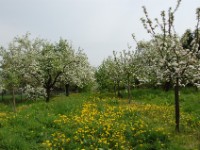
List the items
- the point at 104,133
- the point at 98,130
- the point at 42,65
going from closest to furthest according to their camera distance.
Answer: the point at 104,133 → the point at 98,130 → the point at 42,65

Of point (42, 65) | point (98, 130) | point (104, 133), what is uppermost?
point (42, 65)

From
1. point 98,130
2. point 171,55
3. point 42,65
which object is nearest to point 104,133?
point 98,130

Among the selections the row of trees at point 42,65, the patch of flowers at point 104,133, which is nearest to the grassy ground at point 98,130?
the patch of flowers at point 104,133

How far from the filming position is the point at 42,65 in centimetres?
3547

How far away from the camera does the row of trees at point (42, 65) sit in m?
35.2

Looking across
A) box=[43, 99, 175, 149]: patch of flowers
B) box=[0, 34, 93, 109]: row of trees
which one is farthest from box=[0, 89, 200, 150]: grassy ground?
box=[0, 34, 93, 109]: row of trees

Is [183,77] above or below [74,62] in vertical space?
below

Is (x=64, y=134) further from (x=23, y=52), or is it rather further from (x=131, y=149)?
(x=23, y=52)

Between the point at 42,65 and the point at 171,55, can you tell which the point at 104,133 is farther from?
the point at 42,65

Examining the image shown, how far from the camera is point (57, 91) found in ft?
205

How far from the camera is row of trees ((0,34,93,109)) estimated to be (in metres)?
35.2

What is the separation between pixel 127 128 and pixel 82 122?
208cm

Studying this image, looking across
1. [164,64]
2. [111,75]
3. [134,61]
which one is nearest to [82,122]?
[164,64]

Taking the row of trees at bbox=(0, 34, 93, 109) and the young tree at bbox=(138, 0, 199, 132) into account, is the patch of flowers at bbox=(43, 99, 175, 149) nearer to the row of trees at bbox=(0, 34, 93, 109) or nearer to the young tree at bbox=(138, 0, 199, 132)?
the young tree at bbox=(138, 0, 199, 132)
